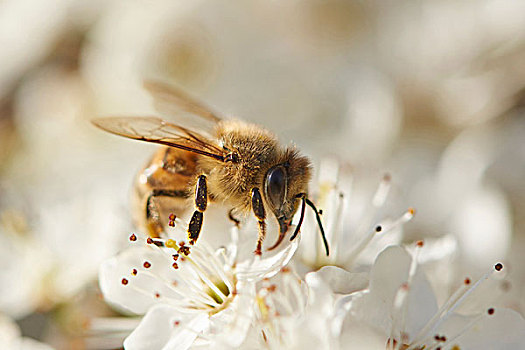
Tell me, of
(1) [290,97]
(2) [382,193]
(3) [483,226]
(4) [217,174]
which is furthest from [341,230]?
(1) [290,97]

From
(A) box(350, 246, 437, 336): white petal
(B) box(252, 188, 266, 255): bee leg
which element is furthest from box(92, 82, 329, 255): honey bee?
(A) box(350, 246, 437, 336): white petal

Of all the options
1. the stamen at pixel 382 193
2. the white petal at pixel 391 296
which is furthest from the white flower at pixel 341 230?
the white petal at pixel 391 296

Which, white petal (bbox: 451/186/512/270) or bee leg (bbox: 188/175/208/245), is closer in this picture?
bee leg (bbox: 188/175/208/245)

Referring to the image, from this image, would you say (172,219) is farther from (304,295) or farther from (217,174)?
(304,295)

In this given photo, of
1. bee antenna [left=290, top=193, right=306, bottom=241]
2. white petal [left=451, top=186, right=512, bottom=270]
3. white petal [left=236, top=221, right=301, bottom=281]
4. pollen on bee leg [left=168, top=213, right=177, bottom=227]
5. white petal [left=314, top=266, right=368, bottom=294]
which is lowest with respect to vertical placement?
pollen on bee leg [left=168, top=213, right=177, bottom=227]

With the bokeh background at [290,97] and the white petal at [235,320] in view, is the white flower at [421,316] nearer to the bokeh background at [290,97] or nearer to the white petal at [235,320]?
the white petal at [235,320]

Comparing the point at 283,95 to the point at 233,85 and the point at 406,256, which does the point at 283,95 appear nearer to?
the point at 233,85

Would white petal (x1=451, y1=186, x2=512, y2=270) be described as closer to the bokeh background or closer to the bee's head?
the bokeh background
